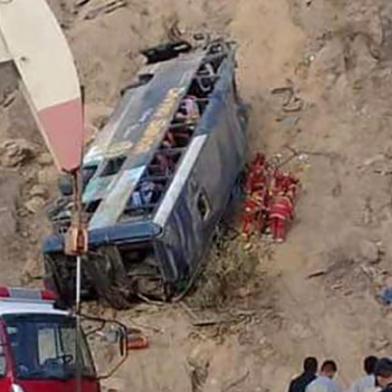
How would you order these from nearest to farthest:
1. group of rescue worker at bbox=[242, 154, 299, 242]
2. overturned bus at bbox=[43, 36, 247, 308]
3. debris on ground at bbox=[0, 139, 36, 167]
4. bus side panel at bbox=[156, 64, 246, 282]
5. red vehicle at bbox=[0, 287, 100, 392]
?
1. red vehicle at bbox=[0, 287, 100, 392]
2. overturned bus at bbox=[43, 36, 247, 308]
3. bus side panel at bbox=[156, 64, 246, 282]
4. group of rescue worker at bbox=[242, 154, 299, 242]
5. debris on ground at bbox=[0, 139, 36, 167]

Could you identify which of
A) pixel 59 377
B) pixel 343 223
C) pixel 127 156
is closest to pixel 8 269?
pixel 127 156

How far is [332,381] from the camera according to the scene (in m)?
12.9

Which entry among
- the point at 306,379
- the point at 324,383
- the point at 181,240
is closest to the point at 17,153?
the point at 181,240

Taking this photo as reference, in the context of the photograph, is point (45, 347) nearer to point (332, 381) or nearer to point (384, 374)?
point (332, 381)

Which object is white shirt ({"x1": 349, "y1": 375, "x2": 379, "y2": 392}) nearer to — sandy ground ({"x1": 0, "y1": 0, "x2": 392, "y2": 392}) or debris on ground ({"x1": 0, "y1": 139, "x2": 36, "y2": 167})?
sandy ground ({"x1": 0, "y1": 0, "x2": 392, "y2": 392})

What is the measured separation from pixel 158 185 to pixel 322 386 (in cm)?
540

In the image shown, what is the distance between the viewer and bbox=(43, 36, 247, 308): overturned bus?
16891mm

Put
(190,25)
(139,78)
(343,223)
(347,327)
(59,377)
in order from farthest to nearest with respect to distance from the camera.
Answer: (190,25) < (139,78) < (343,223) < (347,327) < (59,377)

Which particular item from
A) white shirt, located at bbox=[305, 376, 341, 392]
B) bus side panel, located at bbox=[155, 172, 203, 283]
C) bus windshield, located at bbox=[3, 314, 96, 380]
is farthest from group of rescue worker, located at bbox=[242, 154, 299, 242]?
bus windshield, located at bbox=[3, 314, 96, 380]

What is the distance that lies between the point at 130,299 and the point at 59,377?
5.41 m

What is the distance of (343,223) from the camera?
61.6ft

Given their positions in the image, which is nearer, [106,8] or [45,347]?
[45,347]

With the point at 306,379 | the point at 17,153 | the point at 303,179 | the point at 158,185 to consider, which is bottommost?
the point at 17,153

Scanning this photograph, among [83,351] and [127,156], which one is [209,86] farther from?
[83,351]
